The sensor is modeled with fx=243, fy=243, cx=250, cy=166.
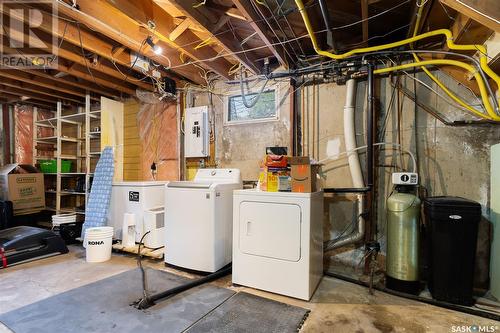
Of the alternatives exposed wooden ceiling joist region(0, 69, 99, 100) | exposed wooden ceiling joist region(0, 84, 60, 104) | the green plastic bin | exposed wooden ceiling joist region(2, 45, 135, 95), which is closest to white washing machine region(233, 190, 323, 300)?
exposed wooden ceiling joist region(2, 45, 135, 95)

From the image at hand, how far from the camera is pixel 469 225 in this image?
6.50ft

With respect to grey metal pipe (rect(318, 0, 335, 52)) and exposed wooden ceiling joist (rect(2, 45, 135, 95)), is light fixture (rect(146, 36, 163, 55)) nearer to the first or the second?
exposed wooden ceiling joist (rect(2, 45, 135, 95))

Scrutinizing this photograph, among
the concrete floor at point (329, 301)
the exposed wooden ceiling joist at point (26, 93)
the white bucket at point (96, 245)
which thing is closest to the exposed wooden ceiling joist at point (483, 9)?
the concrete floor at point (329, 301)

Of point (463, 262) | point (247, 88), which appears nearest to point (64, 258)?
point (247, 88)

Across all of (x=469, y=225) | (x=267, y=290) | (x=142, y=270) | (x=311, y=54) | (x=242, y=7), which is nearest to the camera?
(x=242, y=7)

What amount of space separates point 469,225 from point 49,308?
345 centimetres

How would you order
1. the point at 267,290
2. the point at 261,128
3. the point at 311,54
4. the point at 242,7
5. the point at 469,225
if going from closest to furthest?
the point at 242,7 < the point at 469,225 < the point at 267,290 < the point at 311,54 < the point at 261,128

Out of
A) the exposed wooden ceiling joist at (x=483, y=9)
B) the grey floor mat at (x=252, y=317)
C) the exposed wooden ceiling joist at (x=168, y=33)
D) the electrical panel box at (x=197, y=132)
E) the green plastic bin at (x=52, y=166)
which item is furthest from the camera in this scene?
the green plastic bin at (x=52, y=166)

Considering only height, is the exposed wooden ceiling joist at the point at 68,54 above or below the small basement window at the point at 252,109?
above

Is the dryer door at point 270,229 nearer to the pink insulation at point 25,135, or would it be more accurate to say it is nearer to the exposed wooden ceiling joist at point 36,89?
the exposed wooden ceiling joist at point 36,89

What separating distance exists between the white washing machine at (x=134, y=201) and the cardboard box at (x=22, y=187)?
2.17 m

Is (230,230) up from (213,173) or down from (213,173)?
down

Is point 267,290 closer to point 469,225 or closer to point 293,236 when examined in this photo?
point 293,236

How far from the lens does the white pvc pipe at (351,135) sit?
265 centimetres
